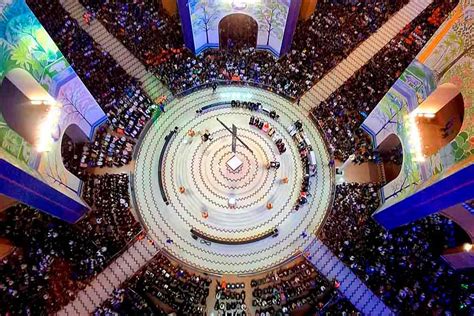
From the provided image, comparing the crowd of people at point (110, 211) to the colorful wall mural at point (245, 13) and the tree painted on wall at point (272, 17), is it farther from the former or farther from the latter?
the tree painted on wall at point (272, 17)

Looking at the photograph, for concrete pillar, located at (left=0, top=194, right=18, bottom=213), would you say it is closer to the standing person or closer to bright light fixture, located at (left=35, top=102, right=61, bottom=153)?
bright light fixture, located at (left=35, top=102, right=61, bottom=153)

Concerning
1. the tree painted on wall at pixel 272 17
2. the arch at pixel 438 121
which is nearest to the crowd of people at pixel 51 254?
the tree painted on wall at pixel 272 17

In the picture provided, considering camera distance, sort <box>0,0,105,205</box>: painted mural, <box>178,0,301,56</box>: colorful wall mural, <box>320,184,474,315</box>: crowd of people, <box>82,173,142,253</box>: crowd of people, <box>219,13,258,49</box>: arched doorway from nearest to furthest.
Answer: <box>0,0,105,205</box>: painted mural < <box>320,184,474,315</box>: crowd of people < <box>82,173,142,253</box>: crowd of people < <box>178,0,301,56</box>: colorful wall mural < <box>219,13,258,49</box>: arched doorway

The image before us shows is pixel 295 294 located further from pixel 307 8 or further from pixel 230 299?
pixel 307 8

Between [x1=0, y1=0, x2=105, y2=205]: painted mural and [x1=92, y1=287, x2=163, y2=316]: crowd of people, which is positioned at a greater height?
[x1=0, y1=0, x2=105, y2=205]: painted mural

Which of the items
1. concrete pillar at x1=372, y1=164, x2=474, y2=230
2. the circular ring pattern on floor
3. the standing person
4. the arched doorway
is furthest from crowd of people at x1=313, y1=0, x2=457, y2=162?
the standing person

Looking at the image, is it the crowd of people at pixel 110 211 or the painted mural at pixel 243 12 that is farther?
the painted mural at pixel 243 12

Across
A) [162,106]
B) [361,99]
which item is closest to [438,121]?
[361,99]
